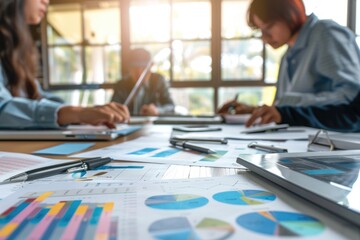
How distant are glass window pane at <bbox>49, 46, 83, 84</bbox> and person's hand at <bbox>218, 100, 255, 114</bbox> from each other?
2.27m

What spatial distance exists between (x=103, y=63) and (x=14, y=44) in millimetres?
2068

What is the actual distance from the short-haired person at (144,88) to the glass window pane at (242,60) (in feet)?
2.82

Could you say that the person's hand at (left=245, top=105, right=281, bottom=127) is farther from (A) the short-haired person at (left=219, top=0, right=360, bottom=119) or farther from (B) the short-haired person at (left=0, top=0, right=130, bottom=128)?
(B) the short-haired person at (left=0, top=0, right=130, bottom=128)

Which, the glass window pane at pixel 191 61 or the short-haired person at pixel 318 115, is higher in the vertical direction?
the glass window pane at pixel 191 61

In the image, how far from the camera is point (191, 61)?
2.95 meters

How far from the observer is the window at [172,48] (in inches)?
111

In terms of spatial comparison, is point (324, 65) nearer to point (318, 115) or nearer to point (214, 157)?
point (318, 115)

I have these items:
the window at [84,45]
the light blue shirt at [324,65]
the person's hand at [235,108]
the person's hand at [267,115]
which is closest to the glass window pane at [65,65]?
the window at [84,45]

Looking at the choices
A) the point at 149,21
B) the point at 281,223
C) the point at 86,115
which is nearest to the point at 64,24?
the point at 149,21

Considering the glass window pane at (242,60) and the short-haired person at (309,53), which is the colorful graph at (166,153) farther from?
the glass window pane at (242,60)

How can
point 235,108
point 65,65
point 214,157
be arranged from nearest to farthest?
1. point 214,157
2. point 235,108
3. point 65,65

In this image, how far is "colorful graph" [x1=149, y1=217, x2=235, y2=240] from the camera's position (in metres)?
0.17

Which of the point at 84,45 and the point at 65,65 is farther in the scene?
the point at 65,65

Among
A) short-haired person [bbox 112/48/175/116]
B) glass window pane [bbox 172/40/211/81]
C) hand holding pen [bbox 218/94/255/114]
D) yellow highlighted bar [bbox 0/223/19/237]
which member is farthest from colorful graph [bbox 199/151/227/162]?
glass window pane [bbox 172/40/211/81]
